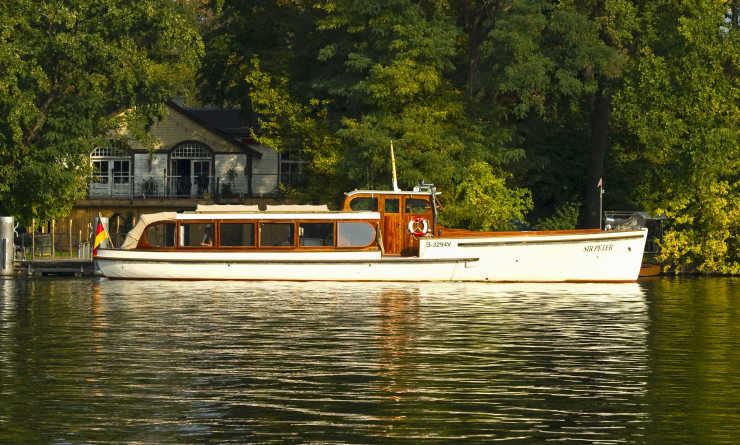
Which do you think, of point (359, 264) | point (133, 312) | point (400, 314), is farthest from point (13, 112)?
point (400, 314)

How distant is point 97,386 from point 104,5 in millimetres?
33709

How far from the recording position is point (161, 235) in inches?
1688

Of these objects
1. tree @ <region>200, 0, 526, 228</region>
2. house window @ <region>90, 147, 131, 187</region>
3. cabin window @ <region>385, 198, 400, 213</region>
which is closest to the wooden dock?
tree @ <region>200, 0, 526, 228</region>

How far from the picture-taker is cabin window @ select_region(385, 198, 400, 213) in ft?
139

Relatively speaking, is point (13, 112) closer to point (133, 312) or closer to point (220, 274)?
point (220, 274)

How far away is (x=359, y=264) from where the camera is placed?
41188 millimetres

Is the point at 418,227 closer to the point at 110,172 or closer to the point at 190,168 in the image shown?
the point at 190,168

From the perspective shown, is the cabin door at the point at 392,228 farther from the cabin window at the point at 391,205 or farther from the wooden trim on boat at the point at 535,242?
the wooden trim on boat at the point at 535,242

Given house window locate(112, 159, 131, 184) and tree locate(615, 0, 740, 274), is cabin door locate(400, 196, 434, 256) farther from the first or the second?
house window locate(112, 159, 131, 184)

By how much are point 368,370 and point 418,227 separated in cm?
2217

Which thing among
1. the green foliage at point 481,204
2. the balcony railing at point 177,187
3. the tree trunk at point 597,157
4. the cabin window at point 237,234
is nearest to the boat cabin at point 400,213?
the cabin window at point 237,234

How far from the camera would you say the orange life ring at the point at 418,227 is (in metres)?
41.7

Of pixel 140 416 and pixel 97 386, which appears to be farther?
pixel 97 386

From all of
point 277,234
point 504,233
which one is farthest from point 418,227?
point 277,234
